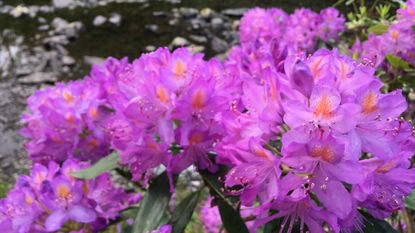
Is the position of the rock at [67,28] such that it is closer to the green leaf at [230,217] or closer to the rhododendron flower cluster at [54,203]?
the rhododendron flower cluster at [54,203]

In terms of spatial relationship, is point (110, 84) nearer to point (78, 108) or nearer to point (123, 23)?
point (78, 108)

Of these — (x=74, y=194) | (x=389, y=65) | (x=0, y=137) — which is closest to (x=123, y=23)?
(x=0, y=137)

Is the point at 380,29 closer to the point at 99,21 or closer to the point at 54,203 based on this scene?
the point at 54,203

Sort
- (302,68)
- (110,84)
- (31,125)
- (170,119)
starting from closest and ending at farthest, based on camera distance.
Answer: (302,68) → (170,119) → (110,84) → (31,125)

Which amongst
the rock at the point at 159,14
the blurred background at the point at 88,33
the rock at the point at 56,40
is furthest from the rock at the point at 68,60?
the rock at the point at 159,14

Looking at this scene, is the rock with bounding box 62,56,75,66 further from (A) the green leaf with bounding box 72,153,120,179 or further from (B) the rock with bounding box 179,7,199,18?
(A) the green leaf with bounding box 72,153,120,179

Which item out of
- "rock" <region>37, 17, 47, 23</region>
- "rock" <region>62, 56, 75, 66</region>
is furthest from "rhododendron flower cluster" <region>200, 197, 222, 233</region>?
"rock" <region>37, 17, 47, 23</region>
